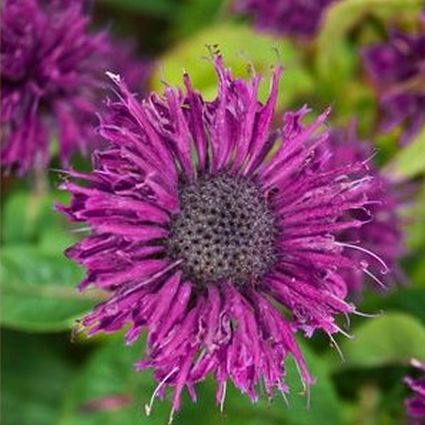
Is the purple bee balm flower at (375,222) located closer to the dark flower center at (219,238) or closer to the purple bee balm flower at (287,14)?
the purple bee balm flower at (287,14)

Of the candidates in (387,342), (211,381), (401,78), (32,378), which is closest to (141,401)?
(211,381)

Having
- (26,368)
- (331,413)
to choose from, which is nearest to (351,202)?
(331,413)

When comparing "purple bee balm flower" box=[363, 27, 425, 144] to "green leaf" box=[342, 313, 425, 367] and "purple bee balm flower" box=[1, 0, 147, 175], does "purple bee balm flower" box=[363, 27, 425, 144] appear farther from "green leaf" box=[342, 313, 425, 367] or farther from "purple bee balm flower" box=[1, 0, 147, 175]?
"purple bee balm flower" box=[1, 0, 147, 175]

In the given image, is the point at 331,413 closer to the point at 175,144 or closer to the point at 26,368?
the point at 175,144

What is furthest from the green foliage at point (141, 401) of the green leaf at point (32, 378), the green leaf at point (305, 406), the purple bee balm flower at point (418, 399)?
the green leaf at point (32, 378)

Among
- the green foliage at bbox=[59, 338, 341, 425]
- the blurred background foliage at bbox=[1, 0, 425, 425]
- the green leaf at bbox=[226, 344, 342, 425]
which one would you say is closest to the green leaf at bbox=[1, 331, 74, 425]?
the blurred background foliage at bbox=[1, 0, 425, 425]

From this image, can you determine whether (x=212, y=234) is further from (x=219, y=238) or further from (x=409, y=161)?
(x=409, y=161)
